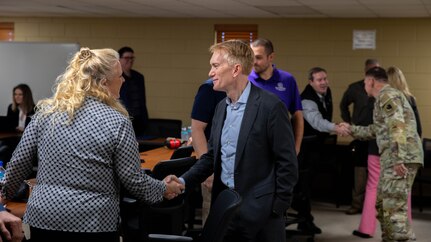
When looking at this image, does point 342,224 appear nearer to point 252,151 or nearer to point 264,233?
point 264,233

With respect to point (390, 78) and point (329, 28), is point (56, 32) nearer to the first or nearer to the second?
point (329, 28)

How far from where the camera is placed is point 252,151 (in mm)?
3438

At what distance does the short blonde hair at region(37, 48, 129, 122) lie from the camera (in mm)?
2953

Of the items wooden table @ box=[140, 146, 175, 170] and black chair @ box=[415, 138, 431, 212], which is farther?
black chair @ box=[415, 138, 431, 212]

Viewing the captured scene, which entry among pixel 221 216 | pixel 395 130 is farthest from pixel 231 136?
pixel 395 130

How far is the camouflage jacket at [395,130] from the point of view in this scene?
18.6 feet

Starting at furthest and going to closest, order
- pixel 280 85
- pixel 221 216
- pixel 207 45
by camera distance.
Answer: pixel 207 45
pixel 280 85
pixel 221 216

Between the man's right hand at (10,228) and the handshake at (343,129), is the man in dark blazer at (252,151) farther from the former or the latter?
the handshake at (343,129)

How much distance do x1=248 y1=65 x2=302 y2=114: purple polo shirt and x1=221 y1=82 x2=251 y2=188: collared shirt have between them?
63.0 inches

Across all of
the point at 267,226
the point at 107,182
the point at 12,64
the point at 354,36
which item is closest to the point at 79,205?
the point at 107,182

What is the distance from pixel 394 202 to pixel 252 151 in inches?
105

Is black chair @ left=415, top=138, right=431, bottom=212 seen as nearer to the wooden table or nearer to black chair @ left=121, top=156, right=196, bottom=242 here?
the wooden table

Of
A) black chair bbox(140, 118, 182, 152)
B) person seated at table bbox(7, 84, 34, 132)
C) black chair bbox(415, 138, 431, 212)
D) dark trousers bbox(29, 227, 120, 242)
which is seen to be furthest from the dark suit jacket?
person seated at table bbox(7, 84, 34, 132)

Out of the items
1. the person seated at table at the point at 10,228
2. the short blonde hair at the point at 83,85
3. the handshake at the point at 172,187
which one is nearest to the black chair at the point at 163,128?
the handshake at the point at 172,187
